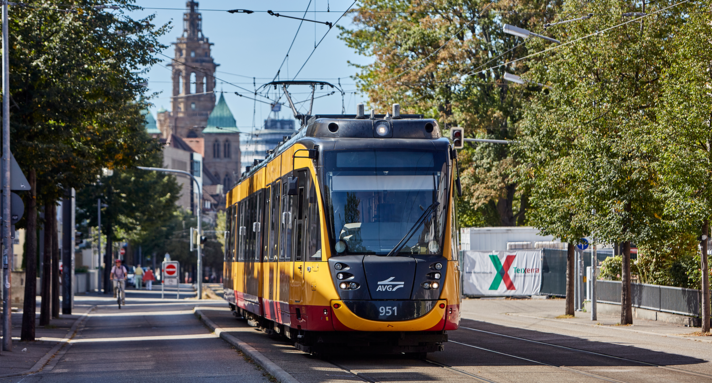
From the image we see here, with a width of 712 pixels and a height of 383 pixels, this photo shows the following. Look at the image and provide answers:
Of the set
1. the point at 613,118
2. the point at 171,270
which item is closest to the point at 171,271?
the point at 171,270

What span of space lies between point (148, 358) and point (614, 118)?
500 inches

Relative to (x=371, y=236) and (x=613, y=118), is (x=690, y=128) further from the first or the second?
(x=371, y=236)

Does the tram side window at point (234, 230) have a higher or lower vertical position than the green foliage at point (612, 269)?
higher

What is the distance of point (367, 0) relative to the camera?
44.5m

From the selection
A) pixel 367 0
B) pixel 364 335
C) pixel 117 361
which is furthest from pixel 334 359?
pixel 367 0

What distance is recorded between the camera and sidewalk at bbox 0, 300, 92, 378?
1461 cm

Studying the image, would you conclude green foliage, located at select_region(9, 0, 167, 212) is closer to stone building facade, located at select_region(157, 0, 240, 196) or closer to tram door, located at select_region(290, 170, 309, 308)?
tram door, located at select_region(290, 170, 309, 308)

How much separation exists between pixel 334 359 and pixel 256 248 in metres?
5.15

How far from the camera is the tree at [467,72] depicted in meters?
39.6

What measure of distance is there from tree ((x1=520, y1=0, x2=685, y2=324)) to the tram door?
9.94 meters

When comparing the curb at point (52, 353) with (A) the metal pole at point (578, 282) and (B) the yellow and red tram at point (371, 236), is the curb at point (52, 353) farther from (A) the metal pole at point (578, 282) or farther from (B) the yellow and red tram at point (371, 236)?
(A) the metal pole at point (578, 282)

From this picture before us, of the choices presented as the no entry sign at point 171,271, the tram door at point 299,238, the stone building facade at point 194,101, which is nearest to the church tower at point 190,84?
the stone building facade at point 194,101

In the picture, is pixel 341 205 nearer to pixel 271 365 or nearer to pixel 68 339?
pixel 271 365

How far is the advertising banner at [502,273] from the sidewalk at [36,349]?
728 inches
